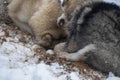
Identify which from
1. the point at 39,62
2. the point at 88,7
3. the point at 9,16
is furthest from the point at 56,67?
the point at 9,16

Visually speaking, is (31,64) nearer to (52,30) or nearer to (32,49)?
(32,49)

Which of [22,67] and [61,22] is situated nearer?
[22,67]

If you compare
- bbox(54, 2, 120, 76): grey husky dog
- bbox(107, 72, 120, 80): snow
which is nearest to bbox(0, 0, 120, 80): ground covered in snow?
bbox(107, 72, 120, 80): snow

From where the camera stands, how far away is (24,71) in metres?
3.95

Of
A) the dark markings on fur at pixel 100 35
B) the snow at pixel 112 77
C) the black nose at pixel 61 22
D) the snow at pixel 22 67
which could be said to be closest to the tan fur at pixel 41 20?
the black nose at pixel 61 22

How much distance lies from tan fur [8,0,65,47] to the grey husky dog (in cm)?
31

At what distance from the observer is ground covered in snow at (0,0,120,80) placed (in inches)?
154

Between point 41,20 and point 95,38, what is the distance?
1.03 meters

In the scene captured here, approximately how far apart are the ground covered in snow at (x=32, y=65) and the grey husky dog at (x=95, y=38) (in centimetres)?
12

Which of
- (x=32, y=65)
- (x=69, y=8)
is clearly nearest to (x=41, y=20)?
(x=69, y=8)

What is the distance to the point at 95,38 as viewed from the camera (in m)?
4.21

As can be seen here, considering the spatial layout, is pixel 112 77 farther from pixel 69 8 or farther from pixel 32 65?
pixel 69 8

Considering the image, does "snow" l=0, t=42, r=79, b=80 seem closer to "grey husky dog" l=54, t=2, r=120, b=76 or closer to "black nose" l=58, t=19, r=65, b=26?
"grey husky dog" l=54, t=2, r=120, b=76

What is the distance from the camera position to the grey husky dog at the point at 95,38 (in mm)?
4119
